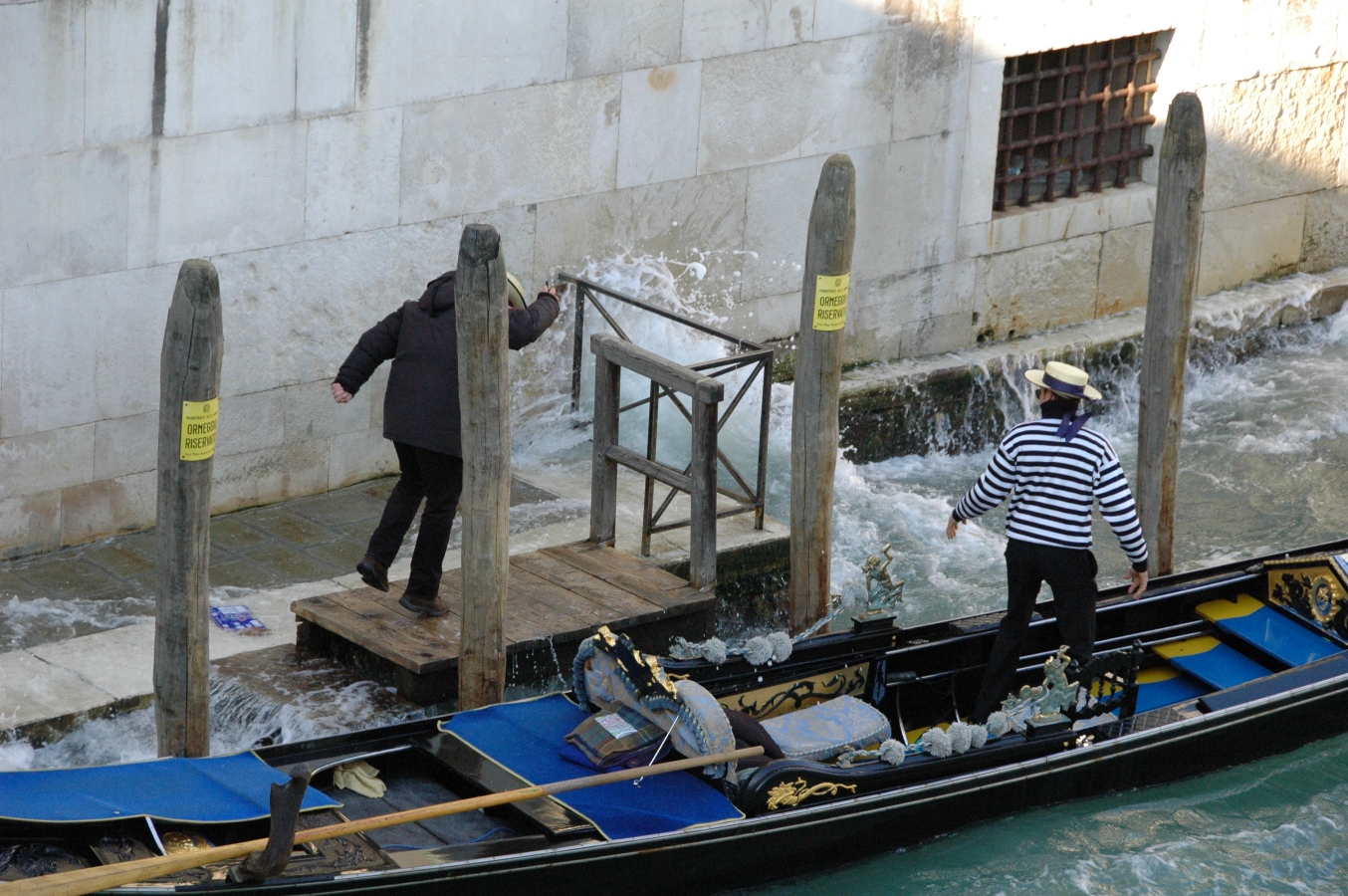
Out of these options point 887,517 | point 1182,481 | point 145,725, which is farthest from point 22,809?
point 1182,481

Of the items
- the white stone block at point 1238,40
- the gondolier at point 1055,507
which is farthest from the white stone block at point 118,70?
the white stone block at point 1238,40

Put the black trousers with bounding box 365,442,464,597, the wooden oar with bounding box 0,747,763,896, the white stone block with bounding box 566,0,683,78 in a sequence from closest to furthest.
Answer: the wooden oar with bounding box 0,747,763,896
the black trousers with bounding box 365,442,464,597
the white stone block with bounding box 566,0,683,78

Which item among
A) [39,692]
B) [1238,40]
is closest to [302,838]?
[39,692]

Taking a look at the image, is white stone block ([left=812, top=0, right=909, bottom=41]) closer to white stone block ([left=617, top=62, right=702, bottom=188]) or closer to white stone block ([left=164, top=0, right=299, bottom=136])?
white stone block ([left=617, top=62, right=702, bottom=188])

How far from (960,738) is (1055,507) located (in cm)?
85

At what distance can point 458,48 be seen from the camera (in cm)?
761

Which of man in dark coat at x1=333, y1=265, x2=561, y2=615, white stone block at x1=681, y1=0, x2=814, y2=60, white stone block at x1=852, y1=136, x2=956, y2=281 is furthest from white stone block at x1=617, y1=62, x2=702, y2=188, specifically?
man in dark coat at x1=333, y1=265, x2=561, y2=615

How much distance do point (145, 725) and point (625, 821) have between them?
69.5 inches

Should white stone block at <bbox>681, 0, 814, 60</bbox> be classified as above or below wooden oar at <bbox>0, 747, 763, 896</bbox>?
above

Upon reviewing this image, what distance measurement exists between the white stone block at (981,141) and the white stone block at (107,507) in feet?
15.2

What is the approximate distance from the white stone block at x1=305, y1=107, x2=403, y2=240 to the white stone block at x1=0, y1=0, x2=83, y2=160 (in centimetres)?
101

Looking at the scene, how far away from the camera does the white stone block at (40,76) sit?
6.41m

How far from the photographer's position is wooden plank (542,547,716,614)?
6438 millimetres

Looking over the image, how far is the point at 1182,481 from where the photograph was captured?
30.7 feet
